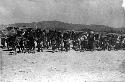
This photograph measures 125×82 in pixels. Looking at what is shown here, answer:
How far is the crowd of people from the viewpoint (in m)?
22.7

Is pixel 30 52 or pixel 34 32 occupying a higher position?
pixel 34 32

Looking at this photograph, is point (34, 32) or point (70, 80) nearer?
point (70, 80)

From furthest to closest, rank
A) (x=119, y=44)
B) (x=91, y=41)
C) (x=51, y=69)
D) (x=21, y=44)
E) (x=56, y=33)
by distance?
(x=119, y=44), (x=91, y=41), (x=56, y=33), (x=21, y=44), (x=51, y=69)

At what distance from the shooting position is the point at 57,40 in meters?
→ 26.1

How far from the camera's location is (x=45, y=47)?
27.5 metres

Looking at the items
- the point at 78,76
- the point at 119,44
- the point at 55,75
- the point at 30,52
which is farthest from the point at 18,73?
the point at 119,44

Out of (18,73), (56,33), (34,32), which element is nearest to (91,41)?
(56,33)

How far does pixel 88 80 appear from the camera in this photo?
1105 cm

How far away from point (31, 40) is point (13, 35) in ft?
5.63

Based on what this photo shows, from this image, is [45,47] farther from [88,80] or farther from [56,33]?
[88,80]

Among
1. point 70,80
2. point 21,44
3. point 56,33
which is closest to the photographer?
point 70,80

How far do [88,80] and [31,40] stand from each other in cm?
1282

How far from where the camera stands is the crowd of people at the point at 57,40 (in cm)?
2266

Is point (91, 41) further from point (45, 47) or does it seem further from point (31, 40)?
point (31, 40)
